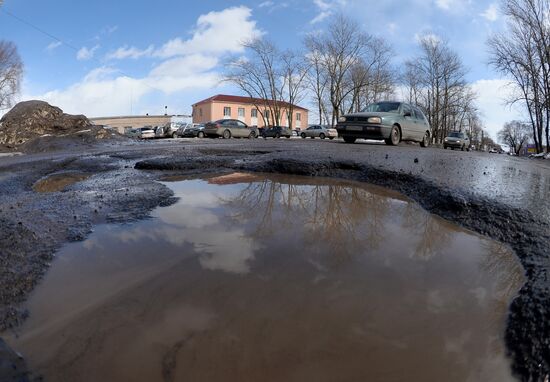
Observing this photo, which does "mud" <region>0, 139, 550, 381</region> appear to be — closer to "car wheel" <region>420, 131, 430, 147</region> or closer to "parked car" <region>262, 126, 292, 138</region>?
"car wheel" <region>420, 131, 430, 147</region>

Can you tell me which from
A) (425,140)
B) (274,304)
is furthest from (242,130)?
(274,304)

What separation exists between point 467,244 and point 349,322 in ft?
4.87

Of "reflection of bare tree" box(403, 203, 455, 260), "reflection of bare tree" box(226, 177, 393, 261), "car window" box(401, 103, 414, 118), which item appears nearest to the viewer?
"reflection of bare tree" box(403, 203, 455, 260)

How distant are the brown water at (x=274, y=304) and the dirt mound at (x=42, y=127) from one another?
1401cm

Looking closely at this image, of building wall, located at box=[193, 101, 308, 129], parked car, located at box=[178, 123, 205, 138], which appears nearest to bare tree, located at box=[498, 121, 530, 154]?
building wall, located at box=[193, 101, 308, 129]

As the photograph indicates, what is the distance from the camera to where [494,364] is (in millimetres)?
1485

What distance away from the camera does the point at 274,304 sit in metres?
1.84

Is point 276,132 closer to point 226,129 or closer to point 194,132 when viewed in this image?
point 194,132

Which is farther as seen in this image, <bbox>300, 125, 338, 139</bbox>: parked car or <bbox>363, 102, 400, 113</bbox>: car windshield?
<bbox>300, 125, 338, 139</bbox>: parked car

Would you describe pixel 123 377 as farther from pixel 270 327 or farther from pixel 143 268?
pixel 143 268

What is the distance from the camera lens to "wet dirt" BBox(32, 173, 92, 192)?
5.03 metres

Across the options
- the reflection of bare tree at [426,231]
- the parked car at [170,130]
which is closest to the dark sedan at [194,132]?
the parked car at [170,130]

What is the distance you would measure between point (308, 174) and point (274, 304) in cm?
379

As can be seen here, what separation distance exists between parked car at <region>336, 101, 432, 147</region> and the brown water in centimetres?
884
